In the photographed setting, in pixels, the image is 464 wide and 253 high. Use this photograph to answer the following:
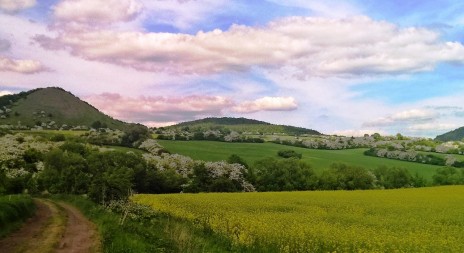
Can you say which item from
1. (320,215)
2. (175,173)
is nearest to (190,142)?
(175,173)

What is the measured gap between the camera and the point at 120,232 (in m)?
21.8

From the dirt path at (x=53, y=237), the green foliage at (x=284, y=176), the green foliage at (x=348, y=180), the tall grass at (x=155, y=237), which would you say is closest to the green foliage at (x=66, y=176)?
the green foliage at (x=284, y=176)

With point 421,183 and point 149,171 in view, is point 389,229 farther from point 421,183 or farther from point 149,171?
point 421,183

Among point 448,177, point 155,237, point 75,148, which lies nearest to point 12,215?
point 155,237

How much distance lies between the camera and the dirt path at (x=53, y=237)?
18.7 meters

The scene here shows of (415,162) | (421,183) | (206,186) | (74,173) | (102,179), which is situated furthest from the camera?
(415,162)

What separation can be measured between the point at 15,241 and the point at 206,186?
63.9 meters

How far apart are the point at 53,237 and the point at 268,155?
346 feet

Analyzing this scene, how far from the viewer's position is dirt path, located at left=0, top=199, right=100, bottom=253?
1872cm

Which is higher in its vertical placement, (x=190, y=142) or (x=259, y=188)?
(x=190, y=142)

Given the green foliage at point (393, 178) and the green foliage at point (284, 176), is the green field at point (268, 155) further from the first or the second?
the green foliage at point (284, 176)

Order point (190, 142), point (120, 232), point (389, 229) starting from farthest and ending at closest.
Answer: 1. point (190, 142)
2. point (389, 229)
3. point (120, 232)

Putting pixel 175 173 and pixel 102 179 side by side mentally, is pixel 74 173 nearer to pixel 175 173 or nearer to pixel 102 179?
pixel 175 173

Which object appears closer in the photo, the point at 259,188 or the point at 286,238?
the point at 286,238
